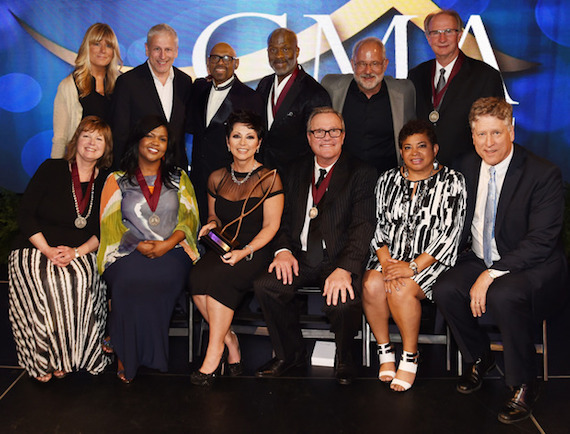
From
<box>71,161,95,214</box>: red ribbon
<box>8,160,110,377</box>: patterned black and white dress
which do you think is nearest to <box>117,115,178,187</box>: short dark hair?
<box>71,161,95,214</box>: red ribbon

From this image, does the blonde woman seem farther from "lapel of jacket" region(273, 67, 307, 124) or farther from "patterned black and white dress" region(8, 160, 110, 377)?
"lapel of jacket" region(273, 67, 307, 124)

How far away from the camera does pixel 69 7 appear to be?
6.67m

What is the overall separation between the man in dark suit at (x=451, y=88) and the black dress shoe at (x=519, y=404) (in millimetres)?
1541

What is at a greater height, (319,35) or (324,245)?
(319,35)

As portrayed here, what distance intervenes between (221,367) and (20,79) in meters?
4.80

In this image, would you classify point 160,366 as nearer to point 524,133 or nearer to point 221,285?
point 221,285

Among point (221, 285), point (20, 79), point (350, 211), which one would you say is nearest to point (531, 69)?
point (350, 211)

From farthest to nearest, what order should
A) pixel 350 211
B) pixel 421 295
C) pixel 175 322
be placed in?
pixel 175 322 → pixel 350 211 → pixel 421 295

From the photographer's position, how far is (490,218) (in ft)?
11.0

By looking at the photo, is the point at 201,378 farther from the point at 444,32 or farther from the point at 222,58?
the point at 444,32

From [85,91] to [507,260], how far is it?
116 inches

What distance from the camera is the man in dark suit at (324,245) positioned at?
3.47m

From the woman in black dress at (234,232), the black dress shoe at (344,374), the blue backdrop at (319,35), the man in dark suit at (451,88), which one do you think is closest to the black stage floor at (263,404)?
the black dress shoe at (344,374)

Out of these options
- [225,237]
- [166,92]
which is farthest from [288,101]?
[225,237]
